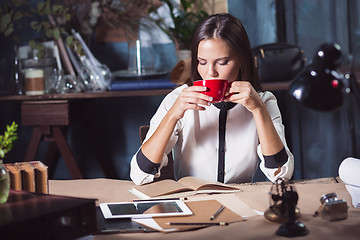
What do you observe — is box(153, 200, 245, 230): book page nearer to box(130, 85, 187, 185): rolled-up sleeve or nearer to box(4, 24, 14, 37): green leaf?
box(130, 85, 187, 185): rolled-up sleeve

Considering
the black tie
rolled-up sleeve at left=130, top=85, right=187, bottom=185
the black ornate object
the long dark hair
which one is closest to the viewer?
the black ornate object

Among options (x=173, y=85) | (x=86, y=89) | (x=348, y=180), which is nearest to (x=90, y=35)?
(x=86, y=89)

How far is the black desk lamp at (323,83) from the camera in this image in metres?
1.16

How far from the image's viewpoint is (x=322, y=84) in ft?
3.84

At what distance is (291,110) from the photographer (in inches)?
146

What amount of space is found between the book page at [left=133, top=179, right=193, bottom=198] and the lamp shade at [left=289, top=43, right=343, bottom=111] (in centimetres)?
61

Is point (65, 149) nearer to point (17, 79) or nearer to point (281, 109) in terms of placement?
point (17, 79)

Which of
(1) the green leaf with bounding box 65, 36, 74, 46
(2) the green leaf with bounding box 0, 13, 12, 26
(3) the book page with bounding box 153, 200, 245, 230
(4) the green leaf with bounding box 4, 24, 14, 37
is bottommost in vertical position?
(3) the book page with bounding box 153, 200, 245, 230

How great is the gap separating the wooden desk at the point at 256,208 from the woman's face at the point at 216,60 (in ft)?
1.45

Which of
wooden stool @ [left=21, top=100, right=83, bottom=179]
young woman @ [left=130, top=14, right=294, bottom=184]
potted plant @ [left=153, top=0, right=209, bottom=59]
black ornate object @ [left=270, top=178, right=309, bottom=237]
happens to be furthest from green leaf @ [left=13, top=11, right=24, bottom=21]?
black ornate object @ [left=270, top=178, right=309, bottom=237]

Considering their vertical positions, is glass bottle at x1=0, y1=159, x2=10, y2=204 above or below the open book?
above

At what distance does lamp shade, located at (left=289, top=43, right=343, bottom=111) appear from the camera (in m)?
1.16

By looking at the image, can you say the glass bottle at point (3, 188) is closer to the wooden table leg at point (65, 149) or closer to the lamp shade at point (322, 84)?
the lamp shade at point (322, 84)

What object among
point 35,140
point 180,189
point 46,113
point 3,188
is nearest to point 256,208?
point 180,189
